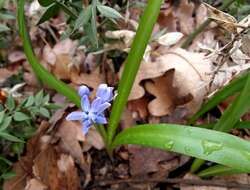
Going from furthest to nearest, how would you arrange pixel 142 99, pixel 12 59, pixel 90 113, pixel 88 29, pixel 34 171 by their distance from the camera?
1. pixel 12 59
2. pixel 142 99
3. pixel 34 171
4. pixel 88 29
5. pixel 90 113

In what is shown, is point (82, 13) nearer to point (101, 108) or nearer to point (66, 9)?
point (66, 9)

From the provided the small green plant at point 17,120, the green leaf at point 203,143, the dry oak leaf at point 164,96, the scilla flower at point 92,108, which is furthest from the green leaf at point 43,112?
the dry oak leaf at point 164,96

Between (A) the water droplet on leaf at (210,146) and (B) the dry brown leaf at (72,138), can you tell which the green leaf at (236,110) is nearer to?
(A) the water droplet on leaf at (210,146)

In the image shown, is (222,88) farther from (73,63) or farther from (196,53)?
(73,63)

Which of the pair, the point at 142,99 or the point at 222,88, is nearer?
the point at 222,88

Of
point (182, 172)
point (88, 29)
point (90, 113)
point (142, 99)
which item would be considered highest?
point (88, 29)

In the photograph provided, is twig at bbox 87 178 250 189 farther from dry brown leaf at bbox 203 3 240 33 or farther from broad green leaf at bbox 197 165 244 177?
dry brown leaf at bbox 203 3 240 33

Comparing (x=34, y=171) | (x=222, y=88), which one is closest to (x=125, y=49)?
(x=222, y=88)
